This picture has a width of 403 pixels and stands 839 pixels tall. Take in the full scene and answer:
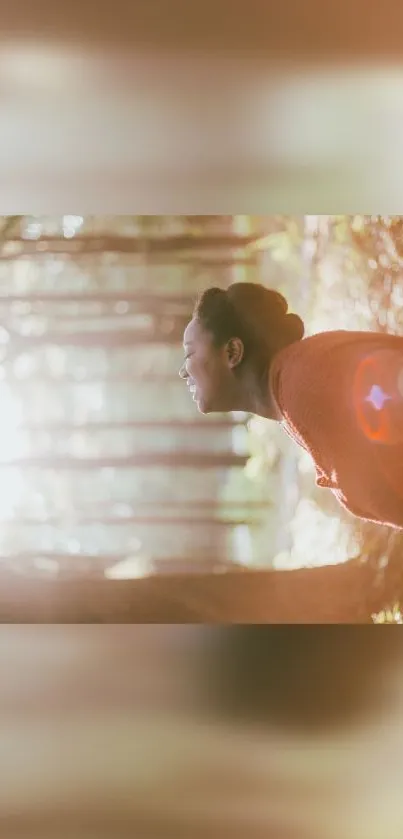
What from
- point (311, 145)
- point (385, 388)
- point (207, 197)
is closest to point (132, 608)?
point (385, 388)

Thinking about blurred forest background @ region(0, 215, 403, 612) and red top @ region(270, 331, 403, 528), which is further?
blurred forest background @ region(0, 215, 403, 612)

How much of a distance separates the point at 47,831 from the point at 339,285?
853 millimetres

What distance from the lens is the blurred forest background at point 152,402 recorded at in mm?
1157

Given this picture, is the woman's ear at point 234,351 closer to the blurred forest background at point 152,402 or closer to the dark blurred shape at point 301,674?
the blurred forest background at point 152,402

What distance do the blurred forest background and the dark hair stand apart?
2 centimetres

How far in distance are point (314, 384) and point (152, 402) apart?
0.85 feet

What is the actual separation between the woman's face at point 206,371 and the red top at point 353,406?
0.10 m

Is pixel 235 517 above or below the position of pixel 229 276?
below

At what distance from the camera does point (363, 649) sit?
45.6 inches

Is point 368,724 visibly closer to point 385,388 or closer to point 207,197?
point 385,388

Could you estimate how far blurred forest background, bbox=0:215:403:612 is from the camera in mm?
1157

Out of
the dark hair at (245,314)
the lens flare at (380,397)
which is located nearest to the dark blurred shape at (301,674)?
the lens flare at (380,397)

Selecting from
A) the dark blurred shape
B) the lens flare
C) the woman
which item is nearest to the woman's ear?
the woman

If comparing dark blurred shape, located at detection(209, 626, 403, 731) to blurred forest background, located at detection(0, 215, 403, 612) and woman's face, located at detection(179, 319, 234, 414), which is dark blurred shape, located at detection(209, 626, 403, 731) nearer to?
blurred forest background, located at detection(0, 215, 403, 612)
